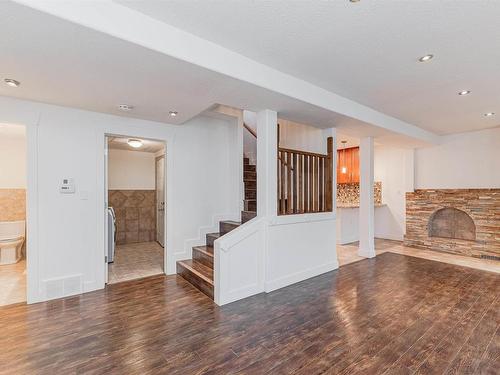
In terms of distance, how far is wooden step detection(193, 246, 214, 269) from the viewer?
3719mm

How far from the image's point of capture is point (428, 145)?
19.4 ft

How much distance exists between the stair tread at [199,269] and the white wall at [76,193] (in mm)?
A: 242

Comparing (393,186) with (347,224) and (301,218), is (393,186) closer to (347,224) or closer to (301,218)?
(347,224)

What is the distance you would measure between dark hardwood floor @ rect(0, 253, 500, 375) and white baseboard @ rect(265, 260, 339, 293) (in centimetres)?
11

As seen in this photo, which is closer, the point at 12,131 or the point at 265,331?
the point at 265,331

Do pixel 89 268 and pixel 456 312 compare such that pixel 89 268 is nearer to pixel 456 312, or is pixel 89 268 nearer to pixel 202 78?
pixel 202 78

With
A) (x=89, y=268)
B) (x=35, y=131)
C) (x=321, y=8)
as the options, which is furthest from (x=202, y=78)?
(x=89, y=268)

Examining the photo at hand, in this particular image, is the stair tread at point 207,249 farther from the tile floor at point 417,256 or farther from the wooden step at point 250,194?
the tile floor at point 417,256

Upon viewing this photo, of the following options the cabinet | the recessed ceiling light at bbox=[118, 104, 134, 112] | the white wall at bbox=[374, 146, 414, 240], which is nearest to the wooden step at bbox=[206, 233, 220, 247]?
the recessed ceiling light at bbox=[118, 104, 134, 112]

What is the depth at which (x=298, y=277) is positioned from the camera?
372 centimetres

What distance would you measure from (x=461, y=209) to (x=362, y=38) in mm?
5298

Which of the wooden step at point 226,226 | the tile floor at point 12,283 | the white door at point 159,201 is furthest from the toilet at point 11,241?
the wooden step at point 226,226

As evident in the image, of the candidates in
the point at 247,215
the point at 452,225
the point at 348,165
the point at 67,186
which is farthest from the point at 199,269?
the point at 452,225

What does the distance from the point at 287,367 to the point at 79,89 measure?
3.22 meters
